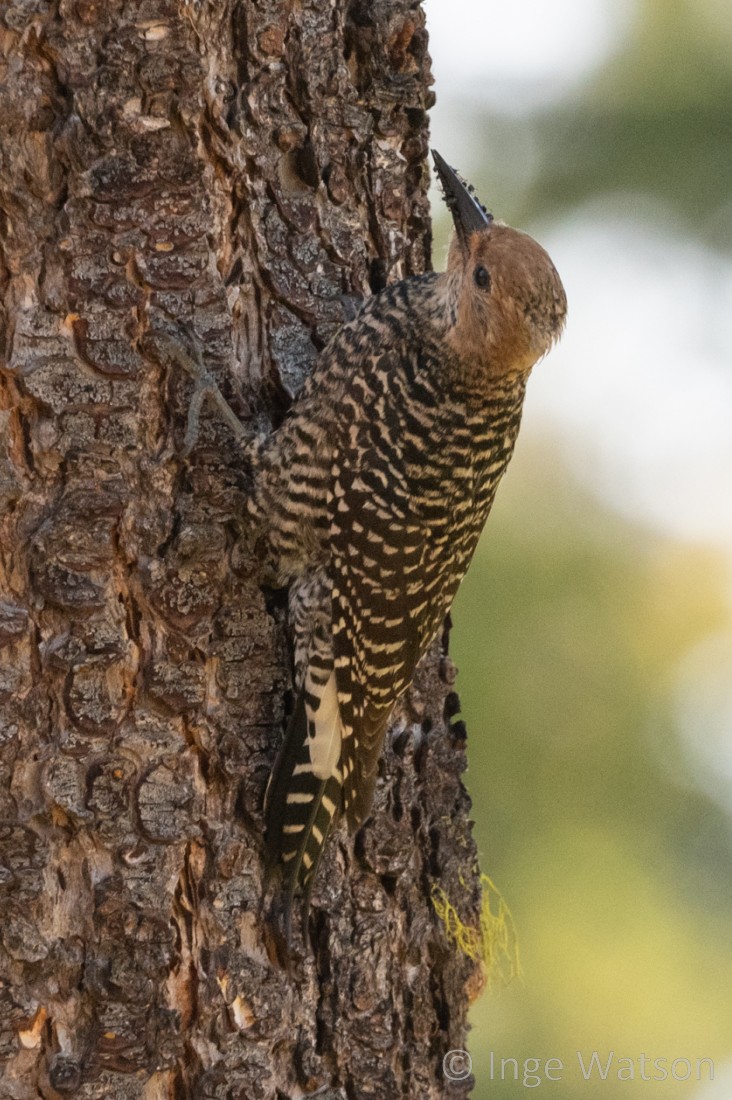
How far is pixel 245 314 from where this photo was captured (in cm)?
309

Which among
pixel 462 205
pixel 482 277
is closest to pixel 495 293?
pixel 482 277

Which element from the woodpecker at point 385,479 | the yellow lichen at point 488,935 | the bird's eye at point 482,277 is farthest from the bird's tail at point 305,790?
the bird's eye at point 482,277

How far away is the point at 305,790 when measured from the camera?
9.76ft

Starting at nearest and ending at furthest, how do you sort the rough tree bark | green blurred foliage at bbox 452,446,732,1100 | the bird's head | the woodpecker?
the rough tree bark
the woodpecker
the bird's head
green blurred foliage at bbox 452,446,732,1100

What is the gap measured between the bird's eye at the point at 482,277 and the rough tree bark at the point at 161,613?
1.30 feet

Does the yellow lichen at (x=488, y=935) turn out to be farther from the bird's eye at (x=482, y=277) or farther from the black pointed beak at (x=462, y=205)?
the black pointed beak at (x=462, y=205)

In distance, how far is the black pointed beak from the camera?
3.43 metres

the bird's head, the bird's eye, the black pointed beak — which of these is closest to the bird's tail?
the bird's head

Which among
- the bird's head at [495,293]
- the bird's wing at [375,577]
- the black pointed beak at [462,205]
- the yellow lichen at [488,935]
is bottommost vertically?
the yellow lichen at [488,935]

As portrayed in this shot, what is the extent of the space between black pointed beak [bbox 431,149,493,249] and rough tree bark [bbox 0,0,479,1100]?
1.25ft

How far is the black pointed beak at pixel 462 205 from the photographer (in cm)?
343

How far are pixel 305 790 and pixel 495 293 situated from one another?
4.33 ft

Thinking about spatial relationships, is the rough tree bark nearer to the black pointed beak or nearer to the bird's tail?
the bird's tail

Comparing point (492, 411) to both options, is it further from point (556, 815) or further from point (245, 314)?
point (556, 815)
